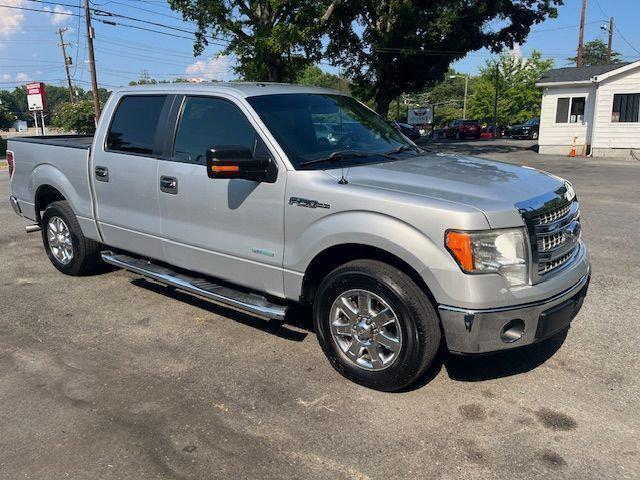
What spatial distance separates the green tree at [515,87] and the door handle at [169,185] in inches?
2283

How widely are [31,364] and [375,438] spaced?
2.59 m

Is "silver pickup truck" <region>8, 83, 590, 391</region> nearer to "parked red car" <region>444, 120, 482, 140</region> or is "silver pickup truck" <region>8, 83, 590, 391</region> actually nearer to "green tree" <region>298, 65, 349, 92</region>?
"green tree" <region>298, 65, 349, 92</region>

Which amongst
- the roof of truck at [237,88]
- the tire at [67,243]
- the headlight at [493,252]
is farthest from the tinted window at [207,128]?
the tire at [67,243]

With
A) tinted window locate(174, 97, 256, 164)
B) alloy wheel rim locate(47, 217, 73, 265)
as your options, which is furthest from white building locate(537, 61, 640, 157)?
alloy wheel rim locate(47, 217, 73, 265)

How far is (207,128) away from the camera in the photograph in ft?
14.6

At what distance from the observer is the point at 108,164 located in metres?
5.13

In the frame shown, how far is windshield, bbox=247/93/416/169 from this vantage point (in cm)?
398

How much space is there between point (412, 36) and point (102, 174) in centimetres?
2224

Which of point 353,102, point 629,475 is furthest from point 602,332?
point 353,102

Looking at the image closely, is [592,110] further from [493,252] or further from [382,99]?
[493,252]

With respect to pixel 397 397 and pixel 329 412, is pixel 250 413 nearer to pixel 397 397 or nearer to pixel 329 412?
pixel 329 412

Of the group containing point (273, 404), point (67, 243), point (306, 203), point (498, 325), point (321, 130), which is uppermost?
point (321, 130)

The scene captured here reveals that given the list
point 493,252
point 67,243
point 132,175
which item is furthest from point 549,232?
point 67,243

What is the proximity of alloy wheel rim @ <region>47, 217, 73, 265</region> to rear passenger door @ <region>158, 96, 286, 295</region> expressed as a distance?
1828 millimetres
